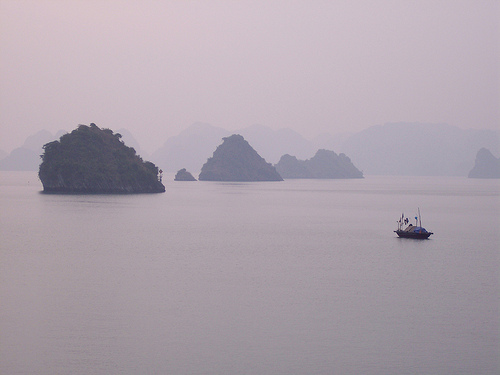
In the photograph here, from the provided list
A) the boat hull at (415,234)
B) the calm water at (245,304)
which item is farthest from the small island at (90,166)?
the boat hull at (415,234)

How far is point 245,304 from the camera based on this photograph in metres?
36.2

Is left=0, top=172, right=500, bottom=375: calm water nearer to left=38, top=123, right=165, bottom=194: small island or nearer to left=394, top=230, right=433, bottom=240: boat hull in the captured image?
left=394, top=230, right=433, bottom=240: boat hull

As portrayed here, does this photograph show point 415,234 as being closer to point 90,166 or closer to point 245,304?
point 245,304

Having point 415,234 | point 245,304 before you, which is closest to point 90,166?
point 415,234

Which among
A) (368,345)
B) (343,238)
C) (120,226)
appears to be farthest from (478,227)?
(368,345)

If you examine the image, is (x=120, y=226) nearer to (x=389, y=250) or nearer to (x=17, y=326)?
(x=389, y=250)

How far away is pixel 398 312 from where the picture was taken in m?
34.9

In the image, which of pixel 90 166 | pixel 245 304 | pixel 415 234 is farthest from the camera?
pixel 90 166

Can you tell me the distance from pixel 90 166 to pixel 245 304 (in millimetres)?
127410

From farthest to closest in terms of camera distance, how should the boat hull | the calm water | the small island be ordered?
the small island < the boat hull < the calm water

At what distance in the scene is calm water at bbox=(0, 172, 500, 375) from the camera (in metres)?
26.5

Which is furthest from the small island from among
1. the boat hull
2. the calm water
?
the boat hull

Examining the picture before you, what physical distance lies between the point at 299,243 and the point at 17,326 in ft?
134

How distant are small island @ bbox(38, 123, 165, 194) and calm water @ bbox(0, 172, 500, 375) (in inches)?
3259
